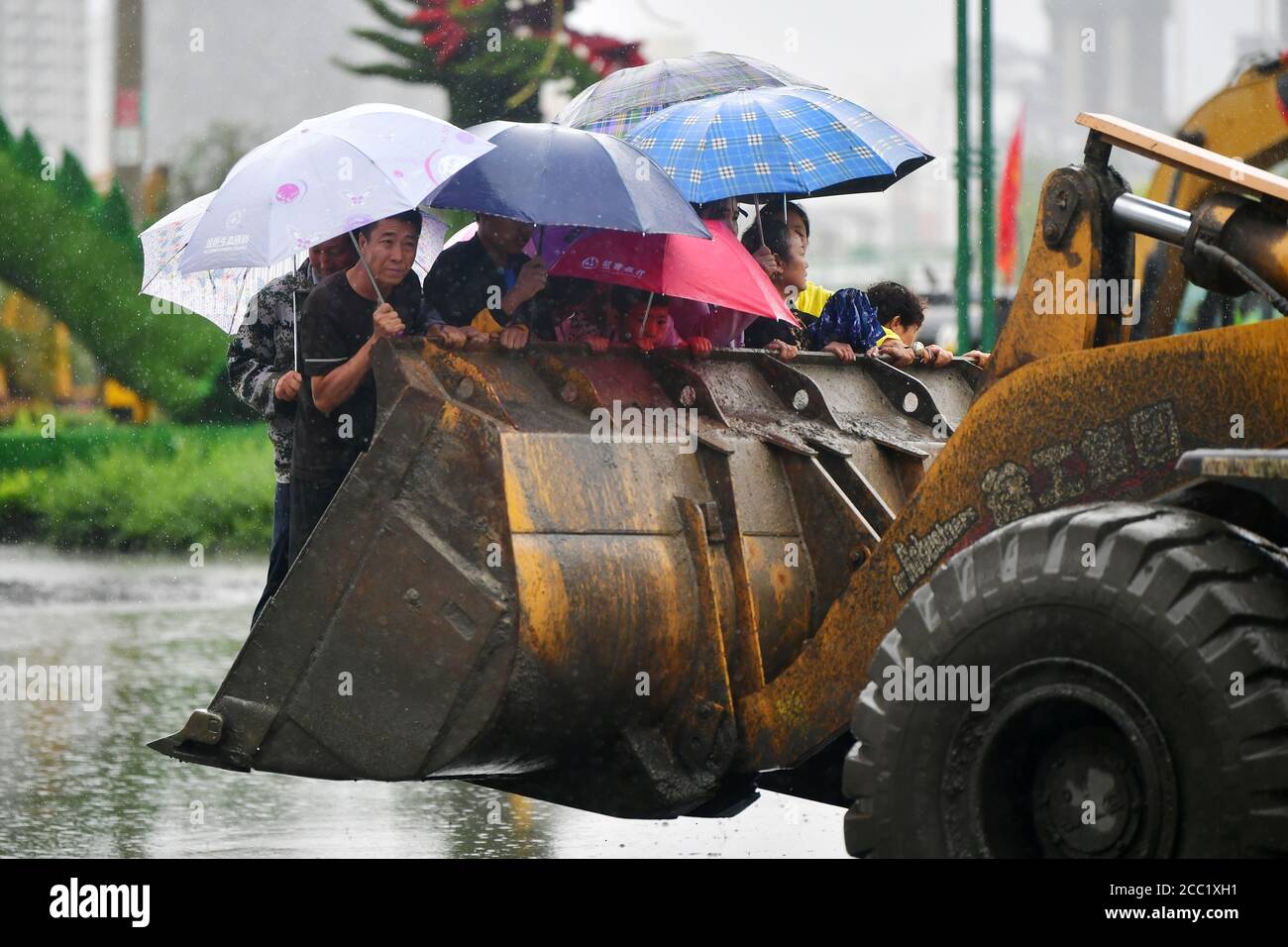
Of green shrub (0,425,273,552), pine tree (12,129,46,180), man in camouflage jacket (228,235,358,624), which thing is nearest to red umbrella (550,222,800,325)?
man in camouflage jacket (228,235,358,624)

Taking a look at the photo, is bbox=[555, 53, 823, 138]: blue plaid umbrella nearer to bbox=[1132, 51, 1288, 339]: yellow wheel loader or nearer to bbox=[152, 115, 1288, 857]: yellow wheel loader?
bbox=[152, 115, 1288, 857]: yellow wheel loader

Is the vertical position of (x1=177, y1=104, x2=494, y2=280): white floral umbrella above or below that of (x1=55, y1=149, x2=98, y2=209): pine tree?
below

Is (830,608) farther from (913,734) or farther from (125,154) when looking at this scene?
(125,154)

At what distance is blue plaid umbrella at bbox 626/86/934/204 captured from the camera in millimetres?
6848

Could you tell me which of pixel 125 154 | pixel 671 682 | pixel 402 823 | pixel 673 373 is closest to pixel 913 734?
pixel 671 682

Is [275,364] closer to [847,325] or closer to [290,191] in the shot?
[290,191]

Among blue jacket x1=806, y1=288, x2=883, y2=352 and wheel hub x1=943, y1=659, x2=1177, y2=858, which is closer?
wheel hub x1=943, y1=659, x2=1177, y2=858

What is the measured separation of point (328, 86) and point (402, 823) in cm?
3933

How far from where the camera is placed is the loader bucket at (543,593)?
500 centimetres

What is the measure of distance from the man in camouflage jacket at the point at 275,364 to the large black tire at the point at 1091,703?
109 inches

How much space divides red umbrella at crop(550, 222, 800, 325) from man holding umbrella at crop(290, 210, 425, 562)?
453mm

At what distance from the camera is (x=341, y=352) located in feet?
18.7

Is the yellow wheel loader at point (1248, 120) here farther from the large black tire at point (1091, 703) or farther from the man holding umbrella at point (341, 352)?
the large black tire at point (1091, 703)
